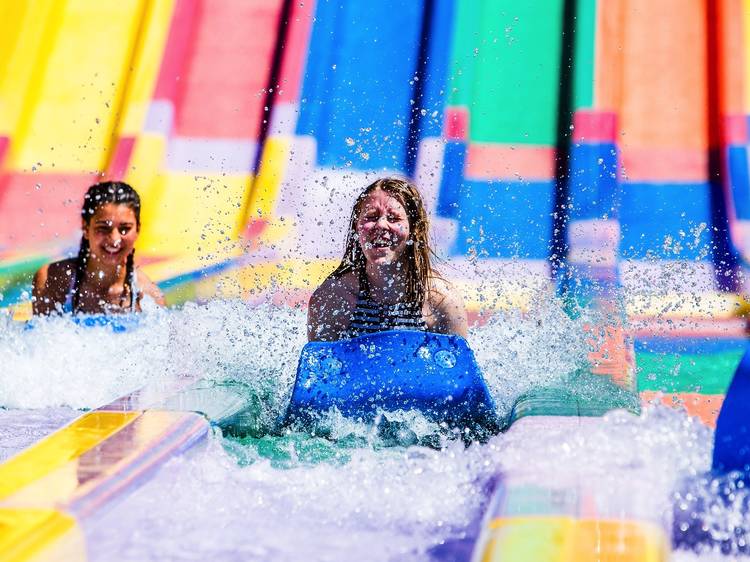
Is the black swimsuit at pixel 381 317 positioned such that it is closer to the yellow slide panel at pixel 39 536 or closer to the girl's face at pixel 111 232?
the yellow slide panel at pixel 39 536

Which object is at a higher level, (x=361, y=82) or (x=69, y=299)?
(x=361, y=82)

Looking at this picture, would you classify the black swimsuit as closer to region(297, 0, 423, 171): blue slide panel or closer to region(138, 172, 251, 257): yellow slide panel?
region(138, 172, 251, 257): yellow slide panel

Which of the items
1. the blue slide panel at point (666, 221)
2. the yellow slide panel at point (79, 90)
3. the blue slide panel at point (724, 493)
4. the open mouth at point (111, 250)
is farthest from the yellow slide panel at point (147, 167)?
the blue slide panel at point (724, 493)

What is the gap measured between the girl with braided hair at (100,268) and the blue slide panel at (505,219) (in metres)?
1.40

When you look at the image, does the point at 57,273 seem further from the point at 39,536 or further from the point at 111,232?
the point at 39,536

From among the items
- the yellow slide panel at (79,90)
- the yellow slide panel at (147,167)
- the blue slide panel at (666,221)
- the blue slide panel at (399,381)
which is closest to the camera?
the blue slide panel at (399,381)

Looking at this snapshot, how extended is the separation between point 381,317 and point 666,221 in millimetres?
2033

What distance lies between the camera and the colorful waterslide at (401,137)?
3.62 meters

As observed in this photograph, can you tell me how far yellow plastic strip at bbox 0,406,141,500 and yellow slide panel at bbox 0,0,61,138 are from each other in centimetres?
303

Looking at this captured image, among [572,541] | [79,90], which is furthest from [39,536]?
[79,90]

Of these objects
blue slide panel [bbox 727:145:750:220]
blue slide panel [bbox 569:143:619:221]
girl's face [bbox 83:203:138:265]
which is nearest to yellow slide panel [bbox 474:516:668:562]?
girl's face [bbox 83:203:138:265]

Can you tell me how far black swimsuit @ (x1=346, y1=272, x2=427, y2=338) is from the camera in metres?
2.02

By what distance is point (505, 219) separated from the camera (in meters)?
3.77

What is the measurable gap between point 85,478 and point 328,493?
1.15ft
